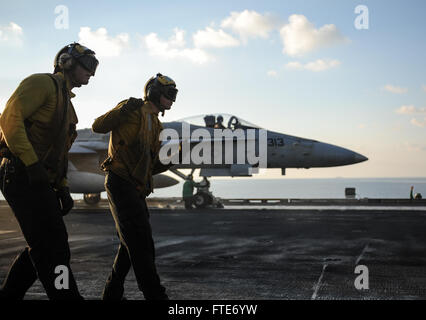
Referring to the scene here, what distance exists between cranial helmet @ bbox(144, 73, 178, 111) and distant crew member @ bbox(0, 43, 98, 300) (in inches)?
30.7

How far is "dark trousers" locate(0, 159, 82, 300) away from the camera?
3488mm

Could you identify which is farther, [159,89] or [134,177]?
[159,89]

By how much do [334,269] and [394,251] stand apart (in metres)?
2.23

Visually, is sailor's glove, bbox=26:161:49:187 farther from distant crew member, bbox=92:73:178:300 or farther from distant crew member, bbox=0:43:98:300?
distant crew member, bbox=92:73:178:300

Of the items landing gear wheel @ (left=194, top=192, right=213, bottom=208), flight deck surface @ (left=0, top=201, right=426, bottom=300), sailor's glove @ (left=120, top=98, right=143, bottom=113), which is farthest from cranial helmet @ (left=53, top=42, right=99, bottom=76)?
landing gear wheel @ (left=194, top=192, right=213, bottom=208)

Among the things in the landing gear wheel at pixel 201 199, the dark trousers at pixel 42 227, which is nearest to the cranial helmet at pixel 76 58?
the dark trousers at pixel 42 227

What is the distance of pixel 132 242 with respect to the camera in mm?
4000

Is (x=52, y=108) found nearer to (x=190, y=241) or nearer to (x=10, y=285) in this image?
(x=10, y=285)

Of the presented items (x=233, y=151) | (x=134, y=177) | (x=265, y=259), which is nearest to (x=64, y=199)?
(x=134, y=177)

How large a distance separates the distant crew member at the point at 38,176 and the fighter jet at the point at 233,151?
52.3 feet

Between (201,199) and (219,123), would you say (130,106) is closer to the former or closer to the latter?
(219,123)

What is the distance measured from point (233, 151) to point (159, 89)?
16527 millimetres

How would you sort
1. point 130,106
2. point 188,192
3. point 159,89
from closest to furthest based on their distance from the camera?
point 130,106
point 159,89
point 188,192

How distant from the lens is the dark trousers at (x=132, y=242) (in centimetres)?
392
